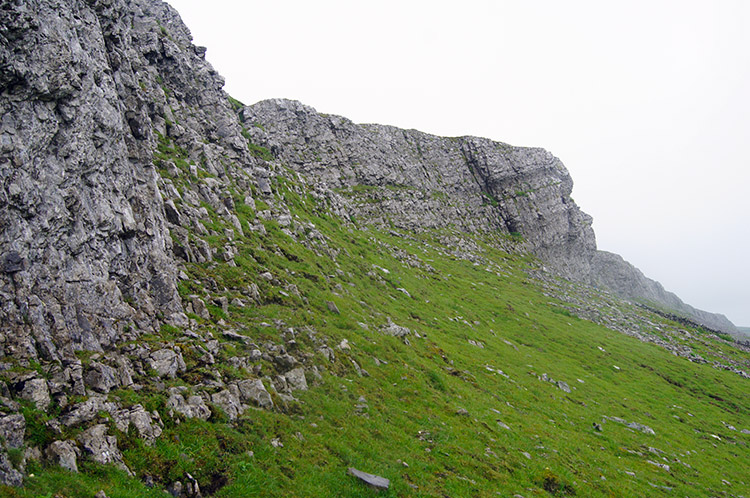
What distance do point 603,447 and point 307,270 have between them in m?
30.9

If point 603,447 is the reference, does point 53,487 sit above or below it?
above

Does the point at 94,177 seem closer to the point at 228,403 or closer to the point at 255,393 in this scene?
the point at 228,403

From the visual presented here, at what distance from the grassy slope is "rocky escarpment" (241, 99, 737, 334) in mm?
52737

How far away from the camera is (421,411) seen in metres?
24.8

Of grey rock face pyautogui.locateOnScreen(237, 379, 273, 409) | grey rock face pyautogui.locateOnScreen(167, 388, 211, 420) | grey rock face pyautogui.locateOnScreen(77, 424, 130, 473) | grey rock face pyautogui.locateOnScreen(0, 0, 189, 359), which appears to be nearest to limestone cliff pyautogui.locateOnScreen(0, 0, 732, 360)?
grey rock face pyautogui.locateOnScreen(0, 0, 189, 359)

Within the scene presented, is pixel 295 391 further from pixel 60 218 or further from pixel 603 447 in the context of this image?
pixel 603 447

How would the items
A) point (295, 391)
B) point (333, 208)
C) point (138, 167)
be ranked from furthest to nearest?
point (333, 208) → point (138, 167) → point (295, 391)

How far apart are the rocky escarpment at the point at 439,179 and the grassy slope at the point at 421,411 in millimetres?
52737

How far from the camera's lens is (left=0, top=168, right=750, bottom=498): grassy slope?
14430 mm

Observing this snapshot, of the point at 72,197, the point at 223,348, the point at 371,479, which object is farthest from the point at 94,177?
the point at 371,479

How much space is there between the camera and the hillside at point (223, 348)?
12.9 metres

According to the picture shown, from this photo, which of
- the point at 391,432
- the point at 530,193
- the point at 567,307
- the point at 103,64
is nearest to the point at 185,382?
the point at 391,432

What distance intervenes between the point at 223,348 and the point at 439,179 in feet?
415

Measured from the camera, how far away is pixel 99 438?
37.6ft
